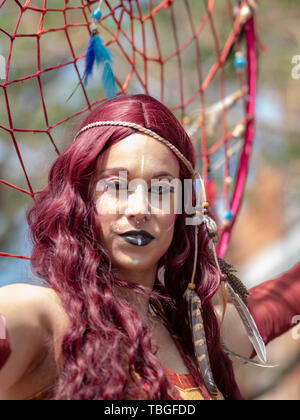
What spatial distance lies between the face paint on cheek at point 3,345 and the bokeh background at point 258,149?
0.24 meters

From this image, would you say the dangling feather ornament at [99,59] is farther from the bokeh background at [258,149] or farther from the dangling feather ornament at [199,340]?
the dangling feather ornament at [199,340]

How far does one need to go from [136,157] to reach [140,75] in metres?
2.62

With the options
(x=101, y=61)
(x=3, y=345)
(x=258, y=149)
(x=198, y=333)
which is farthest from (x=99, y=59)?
(x=258, y=149)

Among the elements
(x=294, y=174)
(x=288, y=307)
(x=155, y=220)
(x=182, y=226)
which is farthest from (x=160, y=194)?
(x=294, y=174)

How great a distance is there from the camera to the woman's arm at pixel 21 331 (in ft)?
3.17

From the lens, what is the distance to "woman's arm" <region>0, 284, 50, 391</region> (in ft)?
3.17

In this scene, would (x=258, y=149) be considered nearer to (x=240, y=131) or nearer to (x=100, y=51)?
(x=240, y=131)

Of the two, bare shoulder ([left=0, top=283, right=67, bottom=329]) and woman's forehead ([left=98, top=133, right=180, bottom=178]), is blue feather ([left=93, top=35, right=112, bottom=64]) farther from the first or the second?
bare shoulder ([left=0, top=283, right=67, bottom=329])

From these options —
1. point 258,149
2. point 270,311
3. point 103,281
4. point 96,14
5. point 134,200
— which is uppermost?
point 96,14

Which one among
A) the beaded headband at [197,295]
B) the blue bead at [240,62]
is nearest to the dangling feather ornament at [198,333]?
the beaded headband at [197,295]

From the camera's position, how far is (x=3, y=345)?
0.95m

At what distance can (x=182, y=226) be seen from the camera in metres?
1.37
